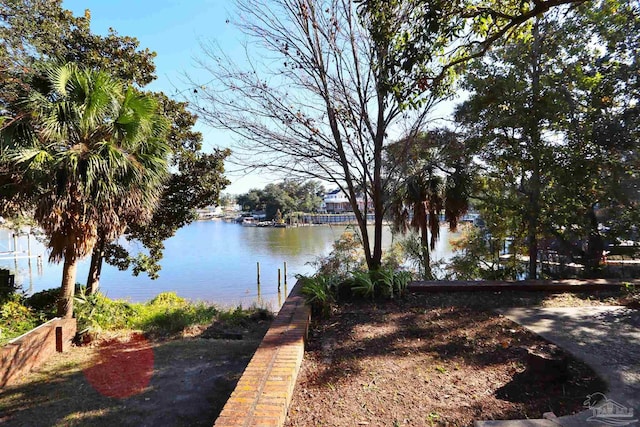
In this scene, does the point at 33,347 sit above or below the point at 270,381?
below

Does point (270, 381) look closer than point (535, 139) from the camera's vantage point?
Yes

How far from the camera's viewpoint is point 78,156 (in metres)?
6.21

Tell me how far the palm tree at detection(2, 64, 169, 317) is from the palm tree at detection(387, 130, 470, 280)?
517 cm

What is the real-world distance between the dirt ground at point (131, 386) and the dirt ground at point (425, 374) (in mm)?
1414

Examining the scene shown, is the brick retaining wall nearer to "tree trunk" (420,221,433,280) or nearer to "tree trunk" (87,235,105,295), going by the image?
"tree trunk" (420,221,433,280)

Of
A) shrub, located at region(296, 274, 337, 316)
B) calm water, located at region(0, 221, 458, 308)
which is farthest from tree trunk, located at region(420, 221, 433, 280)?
shrub, located at region(296, 274, 337, 316)

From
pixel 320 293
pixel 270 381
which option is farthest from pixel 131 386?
pixel 270 381

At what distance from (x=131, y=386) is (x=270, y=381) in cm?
275

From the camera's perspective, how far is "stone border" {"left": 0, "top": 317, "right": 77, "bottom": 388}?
498cm

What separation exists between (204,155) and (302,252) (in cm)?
2330

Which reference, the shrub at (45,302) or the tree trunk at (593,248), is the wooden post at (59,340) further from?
the tree trunk at (593,248)

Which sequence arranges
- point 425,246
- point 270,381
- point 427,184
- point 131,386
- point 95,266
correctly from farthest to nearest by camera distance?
point 427,184
point 425,246
point 95,266
point 131,386
point 270,381

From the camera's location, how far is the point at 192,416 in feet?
12.1

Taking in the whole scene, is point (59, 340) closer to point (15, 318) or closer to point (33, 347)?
point (33, 347)
